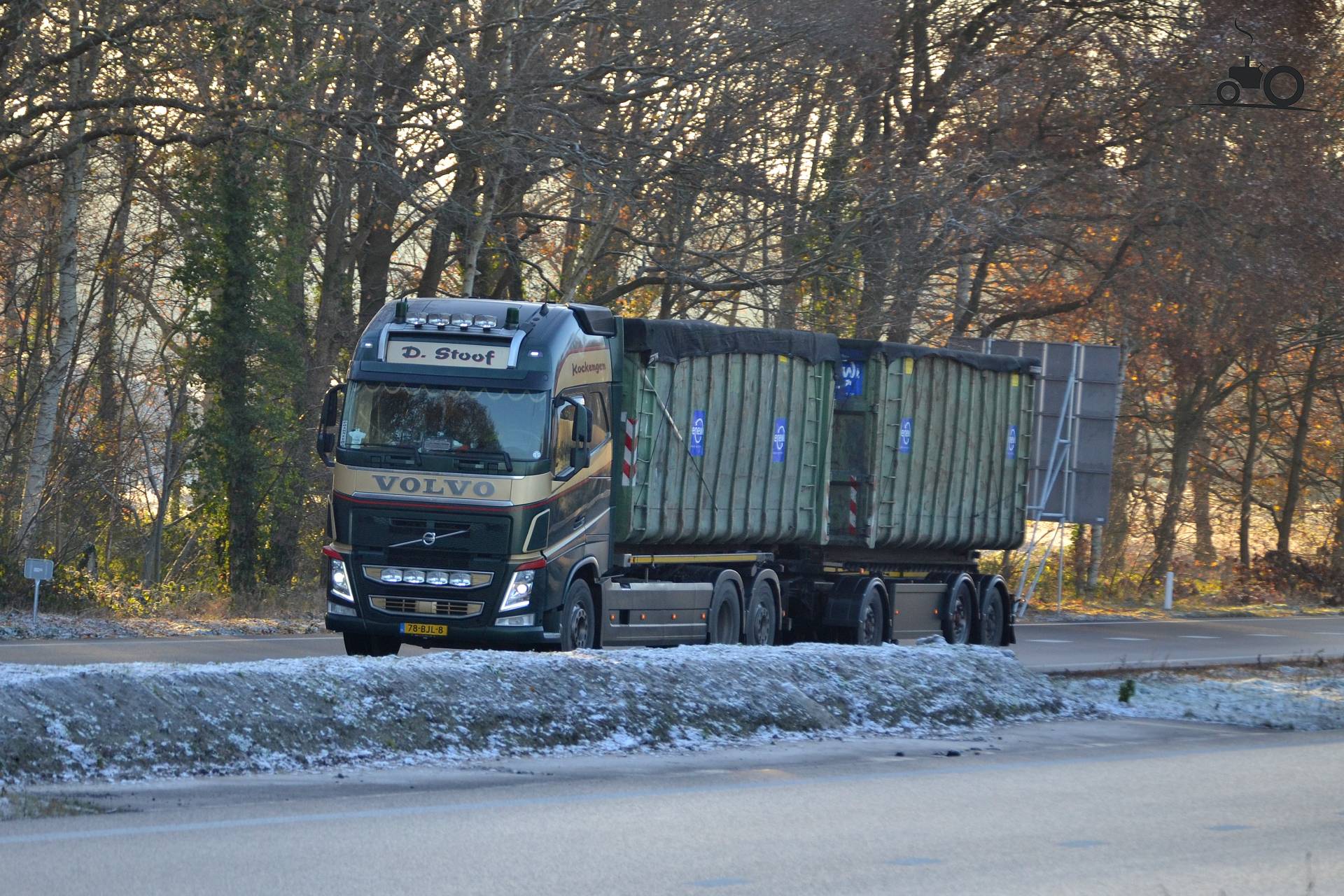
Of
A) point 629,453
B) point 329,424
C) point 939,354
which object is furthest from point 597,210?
point 329,424

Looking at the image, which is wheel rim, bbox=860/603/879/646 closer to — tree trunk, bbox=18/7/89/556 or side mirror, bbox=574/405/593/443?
side mirror, bbox=574/405/593/443

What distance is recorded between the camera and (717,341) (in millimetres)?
18203

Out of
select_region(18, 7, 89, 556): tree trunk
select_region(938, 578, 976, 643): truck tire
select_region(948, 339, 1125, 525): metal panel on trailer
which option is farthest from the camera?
select_region(948, 339, 1125, 525): metal panel on trailer

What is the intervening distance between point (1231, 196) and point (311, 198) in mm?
17286

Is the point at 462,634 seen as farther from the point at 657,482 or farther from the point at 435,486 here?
the point at 657,482

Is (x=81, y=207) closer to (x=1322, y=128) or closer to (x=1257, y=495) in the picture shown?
(x=1322, y=128)

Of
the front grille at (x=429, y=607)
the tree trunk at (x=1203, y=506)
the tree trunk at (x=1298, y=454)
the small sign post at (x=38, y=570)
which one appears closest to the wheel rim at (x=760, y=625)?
the front grille at (x=429, y=607)

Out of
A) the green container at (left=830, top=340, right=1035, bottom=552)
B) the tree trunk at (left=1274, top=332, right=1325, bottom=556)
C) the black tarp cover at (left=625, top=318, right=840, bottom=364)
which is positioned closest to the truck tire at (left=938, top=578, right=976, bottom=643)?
the green container at (left=830, top=340, right=1035, bottom=552)

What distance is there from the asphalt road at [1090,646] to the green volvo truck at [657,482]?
111 cm

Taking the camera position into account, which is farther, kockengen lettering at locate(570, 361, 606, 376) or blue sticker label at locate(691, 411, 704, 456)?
blue sticker label at locate(691, 411, 704, 456)

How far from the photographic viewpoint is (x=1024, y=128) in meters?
33.3

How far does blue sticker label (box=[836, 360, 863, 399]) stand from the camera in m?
20.5

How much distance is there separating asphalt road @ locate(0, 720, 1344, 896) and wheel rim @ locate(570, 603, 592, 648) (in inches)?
182

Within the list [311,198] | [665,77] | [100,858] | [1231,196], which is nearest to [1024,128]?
[1231,196]
